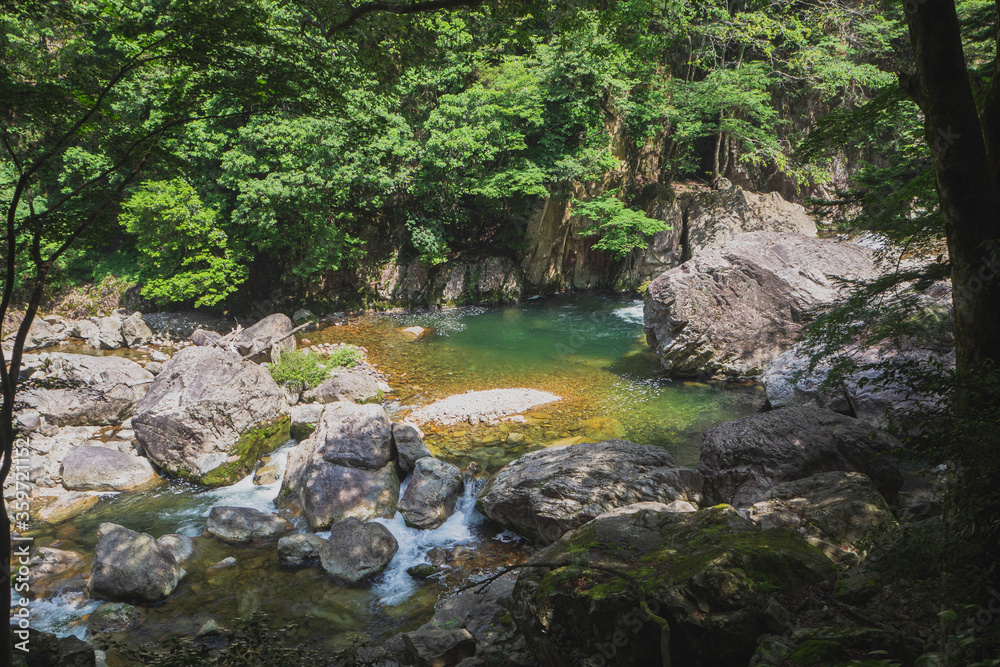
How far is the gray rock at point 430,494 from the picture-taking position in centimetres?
796

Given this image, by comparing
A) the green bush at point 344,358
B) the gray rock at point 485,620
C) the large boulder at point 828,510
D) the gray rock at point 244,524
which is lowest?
the gray rock at point 244,524

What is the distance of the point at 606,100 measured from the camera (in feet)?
68.9

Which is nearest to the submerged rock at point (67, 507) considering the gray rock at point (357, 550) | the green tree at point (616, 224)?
the gray rock at point (357, 550)

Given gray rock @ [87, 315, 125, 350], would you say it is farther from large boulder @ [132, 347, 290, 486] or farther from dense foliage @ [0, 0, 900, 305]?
large boulder @ [132, 347, 290, 486]

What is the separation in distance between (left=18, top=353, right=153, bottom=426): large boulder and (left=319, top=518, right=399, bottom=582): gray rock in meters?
6.02

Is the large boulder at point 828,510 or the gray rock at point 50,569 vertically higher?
the large boulder at point 828,510

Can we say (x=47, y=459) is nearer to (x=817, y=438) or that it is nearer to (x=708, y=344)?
(x=817, y=438)

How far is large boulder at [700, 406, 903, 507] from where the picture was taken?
6.95m

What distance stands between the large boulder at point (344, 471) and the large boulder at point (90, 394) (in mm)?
4367

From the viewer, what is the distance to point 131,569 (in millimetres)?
6465

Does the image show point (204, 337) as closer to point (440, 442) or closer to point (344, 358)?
point (344, 358)

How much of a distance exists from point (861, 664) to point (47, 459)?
11467mm

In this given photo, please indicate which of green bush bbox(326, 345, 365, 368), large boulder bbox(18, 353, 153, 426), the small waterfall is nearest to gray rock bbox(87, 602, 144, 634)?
the small waterfall

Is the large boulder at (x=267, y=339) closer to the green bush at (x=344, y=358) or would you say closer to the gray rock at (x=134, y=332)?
the green bush at (x=344, y=358)
